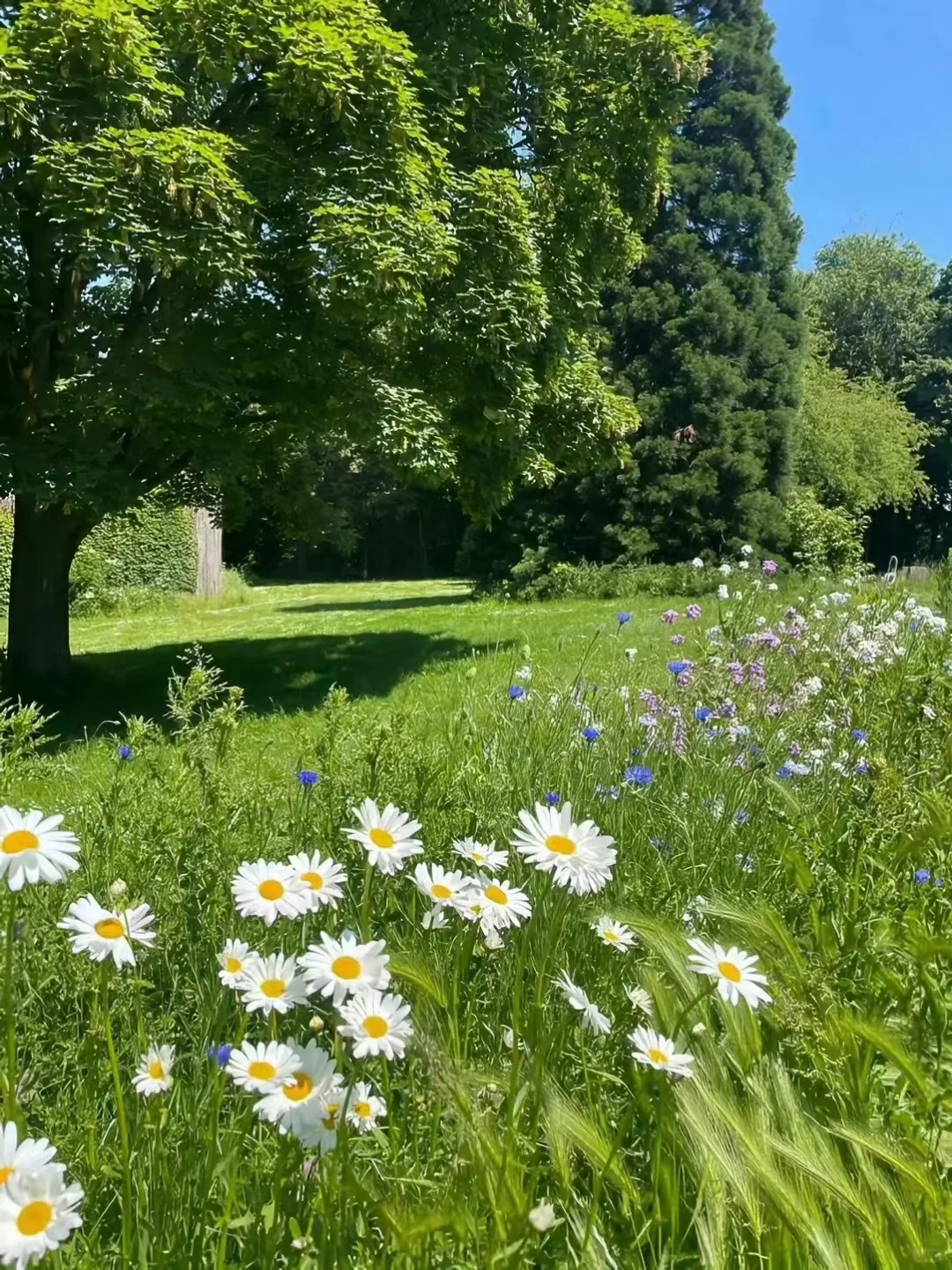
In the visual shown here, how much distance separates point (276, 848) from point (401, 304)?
546 centimetres

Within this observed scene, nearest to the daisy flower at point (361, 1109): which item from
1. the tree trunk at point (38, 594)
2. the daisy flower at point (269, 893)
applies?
the daisy flower at point (269, 893)

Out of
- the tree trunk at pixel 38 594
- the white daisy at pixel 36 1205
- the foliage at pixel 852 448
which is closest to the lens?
the white daisy at pixel 36 1205

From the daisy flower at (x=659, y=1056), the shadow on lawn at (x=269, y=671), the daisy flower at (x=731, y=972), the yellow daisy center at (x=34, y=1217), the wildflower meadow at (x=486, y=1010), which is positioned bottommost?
the shadow on lawn at (x=269, y=671)

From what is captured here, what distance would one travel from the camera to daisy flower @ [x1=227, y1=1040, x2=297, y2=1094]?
1.03 metres

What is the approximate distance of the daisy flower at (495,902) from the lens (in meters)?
1.35

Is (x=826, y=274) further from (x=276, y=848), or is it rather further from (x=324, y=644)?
(x=276, y=848)

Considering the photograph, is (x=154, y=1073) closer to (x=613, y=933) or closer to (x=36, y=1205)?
(x=36, y=1205)

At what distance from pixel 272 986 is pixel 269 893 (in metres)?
0.13

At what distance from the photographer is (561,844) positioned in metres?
1.34

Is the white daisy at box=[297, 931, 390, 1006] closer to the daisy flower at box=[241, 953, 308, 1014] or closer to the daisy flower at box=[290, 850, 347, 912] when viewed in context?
the daisy flower at box=[241, 953, 308, 1014]

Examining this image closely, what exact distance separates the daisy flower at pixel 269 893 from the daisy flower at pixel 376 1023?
6.3 inches

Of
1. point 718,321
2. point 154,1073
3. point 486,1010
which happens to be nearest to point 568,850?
point 154,1073

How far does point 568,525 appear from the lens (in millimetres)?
19688

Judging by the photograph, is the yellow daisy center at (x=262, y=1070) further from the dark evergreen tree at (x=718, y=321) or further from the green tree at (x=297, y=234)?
the dark evergreen tree at (x=718, y=321)
